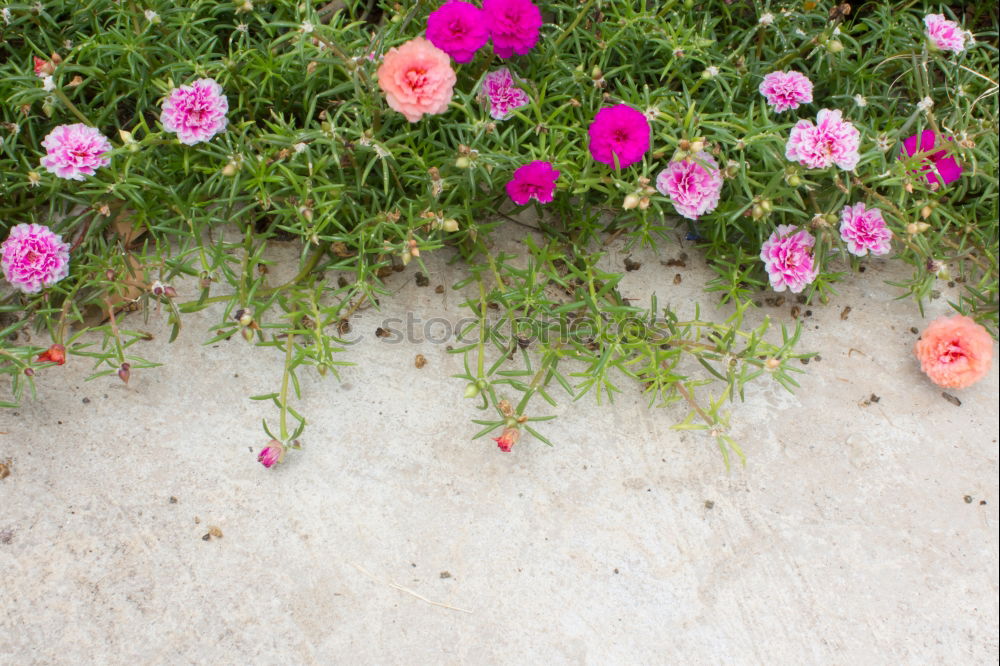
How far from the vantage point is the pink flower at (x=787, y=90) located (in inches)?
82.0

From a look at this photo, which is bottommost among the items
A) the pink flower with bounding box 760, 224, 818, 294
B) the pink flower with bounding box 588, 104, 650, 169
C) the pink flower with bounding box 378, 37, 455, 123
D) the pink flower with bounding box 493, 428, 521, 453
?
the pink flower with bounding box 493, 428, 521, 453

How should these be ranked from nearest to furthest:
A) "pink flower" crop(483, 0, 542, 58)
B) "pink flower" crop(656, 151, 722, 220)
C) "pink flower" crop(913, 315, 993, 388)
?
"pink flower" crop(483, 0, 542, 58) → "pink flower" crop(656, 151, 722, 220) → "pink flower" crop(913, 315, 993, 388)

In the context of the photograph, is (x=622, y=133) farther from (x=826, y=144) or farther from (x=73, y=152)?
(x=73, y=152)

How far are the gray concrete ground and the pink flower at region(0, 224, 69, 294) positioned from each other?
9.6 inches

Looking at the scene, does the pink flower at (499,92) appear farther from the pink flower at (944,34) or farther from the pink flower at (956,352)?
the pink flower at (956,352)

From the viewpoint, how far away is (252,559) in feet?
5.93

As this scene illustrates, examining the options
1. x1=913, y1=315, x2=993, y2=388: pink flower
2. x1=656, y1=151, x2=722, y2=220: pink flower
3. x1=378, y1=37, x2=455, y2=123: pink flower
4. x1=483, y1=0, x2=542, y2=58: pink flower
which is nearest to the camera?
x1=378, y1=37, x2=455, y2=123: pink flower

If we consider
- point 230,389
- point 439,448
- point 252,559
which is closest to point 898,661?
point 439,448

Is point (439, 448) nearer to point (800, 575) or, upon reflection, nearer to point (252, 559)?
point (252, 559)

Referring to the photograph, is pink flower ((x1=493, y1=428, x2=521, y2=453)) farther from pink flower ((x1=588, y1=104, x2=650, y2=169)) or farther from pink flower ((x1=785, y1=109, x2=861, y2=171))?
pink flower ((x1=785, y1=109, x2=861, y2=171))

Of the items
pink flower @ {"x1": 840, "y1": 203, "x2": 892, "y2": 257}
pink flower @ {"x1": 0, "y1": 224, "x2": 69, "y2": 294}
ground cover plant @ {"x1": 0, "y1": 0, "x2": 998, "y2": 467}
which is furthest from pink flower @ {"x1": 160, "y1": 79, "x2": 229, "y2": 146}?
pink flower @ {"x1": 840, "y1": 203, "x2": 892, "y2": 257}

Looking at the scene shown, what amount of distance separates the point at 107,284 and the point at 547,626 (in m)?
1.34

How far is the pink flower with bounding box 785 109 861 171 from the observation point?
72.9 inches

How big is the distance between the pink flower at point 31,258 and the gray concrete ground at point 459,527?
0.80 ft
